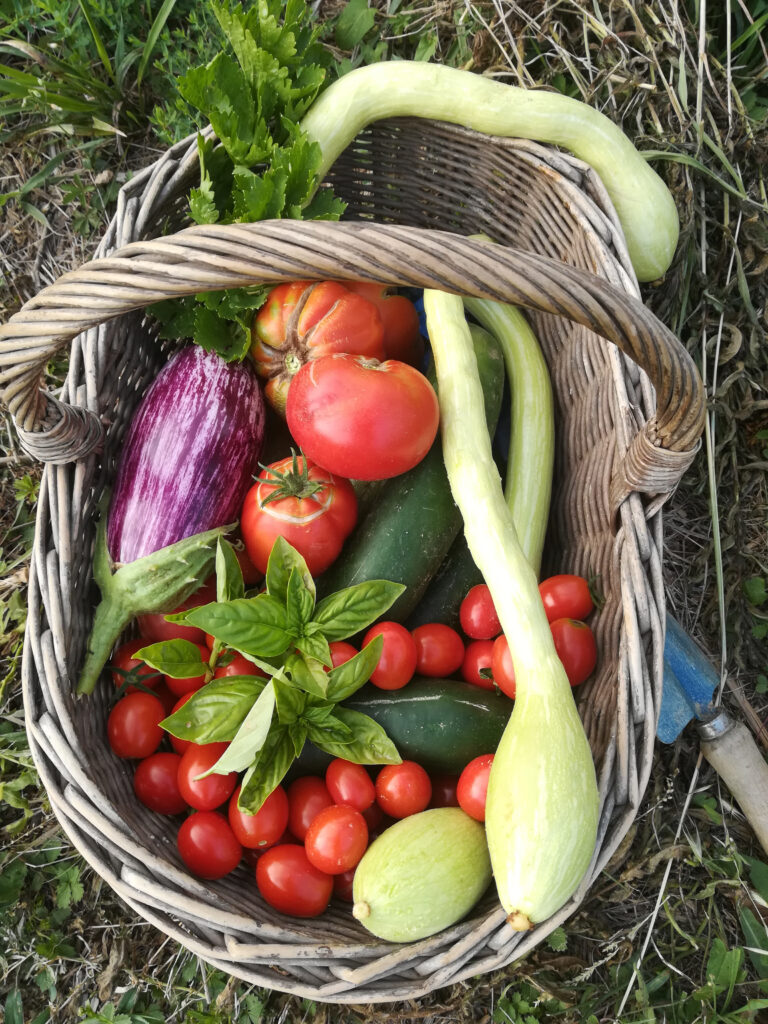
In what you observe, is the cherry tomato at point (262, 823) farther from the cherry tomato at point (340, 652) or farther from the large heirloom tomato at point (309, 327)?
the large heirloom tomato at point (309, 327)

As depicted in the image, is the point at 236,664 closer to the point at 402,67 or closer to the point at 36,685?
the point at 36,685

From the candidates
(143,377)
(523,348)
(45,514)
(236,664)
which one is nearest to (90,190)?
(143,377)

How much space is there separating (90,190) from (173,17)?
1.47ft

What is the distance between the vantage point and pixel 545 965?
146 cm

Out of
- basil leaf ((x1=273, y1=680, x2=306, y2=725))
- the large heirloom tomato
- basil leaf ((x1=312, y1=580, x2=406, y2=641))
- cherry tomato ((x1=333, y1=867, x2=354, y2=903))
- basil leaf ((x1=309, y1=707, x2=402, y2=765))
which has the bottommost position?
cherry tomato ((x1=333, y1=867, x2=354, y2=903))

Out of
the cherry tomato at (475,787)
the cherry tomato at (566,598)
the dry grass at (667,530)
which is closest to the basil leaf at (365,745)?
the cherry tomato at (475,787)

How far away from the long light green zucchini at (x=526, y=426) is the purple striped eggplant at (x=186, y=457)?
455 mm

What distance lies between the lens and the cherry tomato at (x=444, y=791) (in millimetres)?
1230

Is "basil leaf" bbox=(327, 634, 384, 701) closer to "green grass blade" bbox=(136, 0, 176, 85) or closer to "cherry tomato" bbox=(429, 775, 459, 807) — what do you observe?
"cherry tomato" bbox=(429, 775, 459, 807)

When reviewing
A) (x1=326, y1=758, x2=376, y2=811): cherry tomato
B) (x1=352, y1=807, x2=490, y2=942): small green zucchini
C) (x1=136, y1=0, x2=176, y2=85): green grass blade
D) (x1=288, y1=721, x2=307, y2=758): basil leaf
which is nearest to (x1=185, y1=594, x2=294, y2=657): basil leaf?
(x1=288, y1=721, x2=307, y2=758): basil leaf

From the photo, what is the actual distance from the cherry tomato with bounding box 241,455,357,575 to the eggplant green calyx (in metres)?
0.06

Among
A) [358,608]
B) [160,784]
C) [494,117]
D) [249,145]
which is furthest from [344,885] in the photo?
[494,117]

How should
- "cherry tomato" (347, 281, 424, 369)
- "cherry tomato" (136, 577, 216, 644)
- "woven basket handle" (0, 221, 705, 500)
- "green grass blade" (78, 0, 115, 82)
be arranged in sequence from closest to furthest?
"woven basket handle" (0, 221, 705, 500) < "cherry tomato" (136, 577, 216, 644) < "cherry tomato" (347, 281, 424, 369) < "green grass blade" (78, 0, 115, 82)

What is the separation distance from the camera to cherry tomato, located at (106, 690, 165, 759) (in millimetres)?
1231
